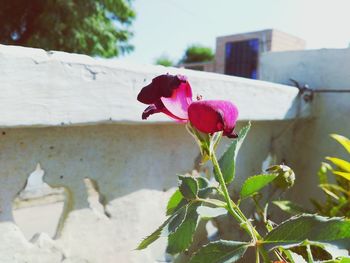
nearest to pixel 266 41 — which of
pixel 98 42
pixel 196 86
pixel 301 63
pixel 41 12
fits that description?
pixel 98 42

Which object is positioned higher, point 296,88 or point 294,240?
point 296,88

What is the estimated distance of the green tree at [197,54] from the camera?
26828 millimetres

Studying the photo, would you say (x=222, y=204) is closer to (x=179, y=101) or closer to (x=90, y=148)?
(x=179, y=101)

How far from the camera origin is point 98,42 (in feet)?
31.4

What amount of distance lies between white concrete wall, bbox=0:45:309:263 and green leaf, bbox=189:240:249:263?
0.34 metres

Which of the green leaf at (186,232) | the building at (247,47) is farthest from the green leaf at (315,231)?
the building at (247,47)

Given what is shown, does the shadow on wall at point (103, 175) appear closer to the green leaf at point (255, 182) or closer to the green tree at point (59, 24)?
the green leaf at point (255, 182)

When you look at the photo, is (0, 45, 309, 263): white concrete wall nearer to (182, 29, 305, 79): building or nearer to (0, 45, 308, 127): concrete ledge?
(0, 45, 308, 127): concrete ledge

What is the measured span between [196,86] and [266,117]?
0.33m

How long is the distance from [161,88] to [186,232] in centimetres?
20

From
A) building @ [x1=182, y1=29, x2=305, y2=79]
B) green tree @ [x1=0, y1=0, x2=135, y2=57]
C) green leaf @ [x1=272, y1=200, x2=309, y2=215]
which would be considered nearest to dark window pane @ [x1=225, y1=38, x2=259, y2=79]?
building @ [x1=182, y1=29, x2=305, y2=79]

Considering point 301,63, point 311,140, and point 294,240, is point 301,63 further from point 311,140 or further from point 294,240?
point 294,240

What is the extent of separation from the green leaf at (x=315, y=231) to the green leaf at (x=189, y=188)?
12 cm

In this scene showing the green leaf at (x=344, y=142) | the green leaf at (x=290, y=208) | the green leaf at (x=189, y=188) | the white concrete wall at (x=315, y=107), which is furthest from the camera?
the white concrete wall at (x=315, y=107)
